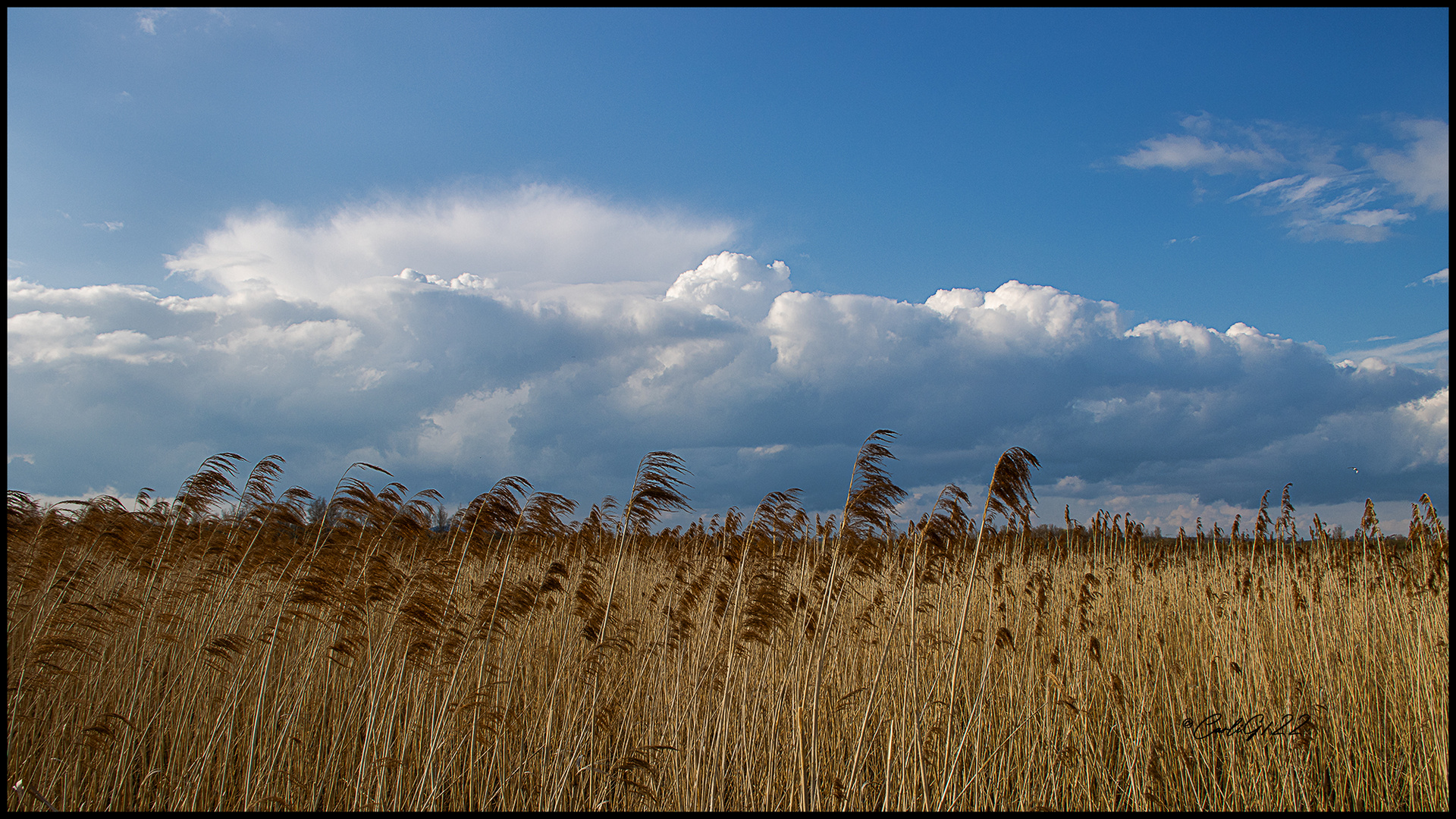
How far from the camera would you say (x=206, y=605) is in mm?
8383

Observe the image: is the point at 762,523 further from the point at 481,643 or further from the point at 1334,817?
the point at 1334,817

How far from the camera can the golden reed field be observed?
4.62m

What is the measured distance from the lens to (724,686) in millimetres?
4828

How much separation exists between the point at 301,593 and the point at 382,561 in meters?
1.08

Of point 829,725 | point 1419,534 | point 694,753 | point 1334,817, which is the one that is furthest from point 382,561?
point 1419,534

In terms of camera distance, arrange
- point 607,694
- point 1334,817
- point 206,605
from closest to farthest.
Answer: point 1334,817
point 607,694
point 206,605

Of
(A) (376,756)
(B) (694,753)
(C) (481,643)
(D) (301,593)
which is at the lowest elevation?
(A) (376,756)

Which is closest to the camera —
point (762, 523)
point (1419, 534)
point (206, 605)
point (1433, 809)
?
point (1433, 809)

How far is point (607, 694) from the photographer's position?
629 cm

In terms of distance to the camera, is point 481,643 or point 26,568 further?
point 26,568

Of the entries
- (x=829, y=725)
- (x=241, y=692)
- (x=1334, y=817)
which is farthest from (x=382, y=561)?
(x=1334, y=817)

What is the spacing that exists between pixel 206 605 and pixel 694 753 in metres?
7.02

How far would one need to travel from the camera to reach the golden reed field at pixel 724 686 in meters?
4.62

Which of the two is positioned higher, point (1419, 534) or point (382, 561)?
point (1419, 534)
